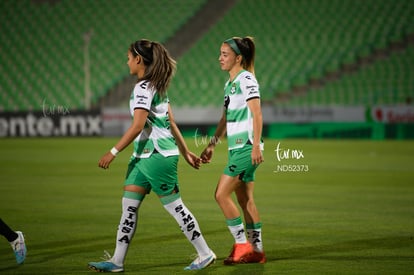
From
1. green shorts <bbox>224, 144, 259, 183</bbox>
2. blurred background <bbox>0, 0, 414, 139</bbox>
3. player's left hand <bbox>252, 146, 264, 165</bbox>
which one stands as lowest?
blurred background <bbox>0, 0, 414, 139</bbox>

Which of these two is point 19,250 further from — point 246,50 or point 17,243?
point 246,50

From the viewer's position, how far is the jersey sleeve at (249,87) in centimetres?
746

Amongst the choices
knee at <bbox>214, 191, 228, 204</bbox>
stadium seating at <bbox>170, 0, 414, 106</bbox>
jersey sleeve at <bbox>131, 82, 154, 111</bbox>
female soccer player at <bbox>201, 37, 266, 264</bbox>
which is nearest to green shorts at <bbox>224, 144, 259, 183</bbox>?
female soccer player at <bbox>201, 37, 266, 264</bbox>

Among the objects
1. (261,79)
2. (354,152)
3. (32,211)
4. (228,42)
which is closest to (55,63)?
(261,79)

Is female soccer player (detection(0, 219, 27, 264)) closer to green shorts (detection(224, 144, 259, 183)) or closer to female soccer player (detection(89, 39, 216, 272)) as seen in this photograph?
female soccer player (detection(89, 39, 216, 272))

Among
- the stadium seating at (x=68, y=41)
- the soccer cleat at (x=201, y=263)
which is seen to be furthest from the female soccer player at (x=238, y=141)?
the stadium seating at (x=68, y=41)

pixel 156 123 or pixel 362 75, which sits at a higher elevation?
pixel 156 123

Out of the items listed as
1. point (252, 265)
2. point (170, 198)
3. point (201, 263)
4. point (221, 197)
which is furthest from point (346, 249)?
point (170, 198)

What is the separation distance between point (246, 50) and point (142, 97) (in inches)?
53.8

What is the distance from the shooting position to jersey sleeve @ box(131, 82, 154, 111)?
6.91 metres

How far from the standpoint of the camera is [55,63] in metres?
36.9

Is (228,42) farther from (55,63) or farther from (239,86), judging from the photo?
(55,63)

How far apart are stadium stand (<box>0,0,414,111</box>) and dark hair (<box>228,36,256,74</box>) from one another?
25057 mm

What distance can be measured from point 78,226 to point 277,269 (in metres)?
3.66
